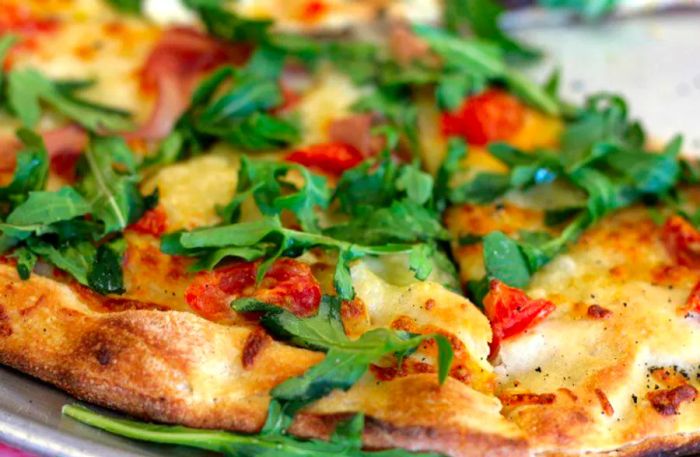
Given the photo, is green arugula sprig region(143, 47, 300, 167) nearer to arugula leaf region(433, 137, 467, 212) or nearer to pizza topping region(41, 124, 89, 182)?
pizza topping region(41, 124, 89, 182)

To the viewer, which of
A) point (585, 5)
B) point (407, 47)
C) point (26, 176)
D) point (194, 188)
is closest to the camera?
point (26, 176)

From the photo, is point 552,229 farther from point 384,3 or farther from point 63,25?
point 63,25

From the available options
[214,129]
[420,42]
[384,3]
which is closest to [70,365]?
[214,129]

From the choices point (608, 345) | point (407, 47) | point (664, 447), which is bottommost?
point (664, 447)

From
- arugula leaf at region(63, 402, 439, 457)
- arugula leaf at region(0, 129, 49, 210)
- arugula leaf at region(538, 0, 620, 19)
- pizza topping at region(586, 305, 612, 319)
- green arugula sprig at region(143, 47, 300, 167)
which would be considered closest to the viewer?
arugula leaf at region(63, 402, 439, 457)

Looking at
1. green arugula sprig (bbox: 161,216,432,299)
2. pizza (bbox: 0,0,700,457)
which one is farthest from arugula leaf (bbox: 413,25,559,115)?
green arugula sprig (bbox: 161,216,432,299)

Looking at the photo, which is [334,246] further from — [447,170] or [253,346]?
[447,170]

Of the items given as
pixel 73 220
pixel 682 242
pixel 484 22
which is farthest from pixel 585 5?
pixel 73 220
